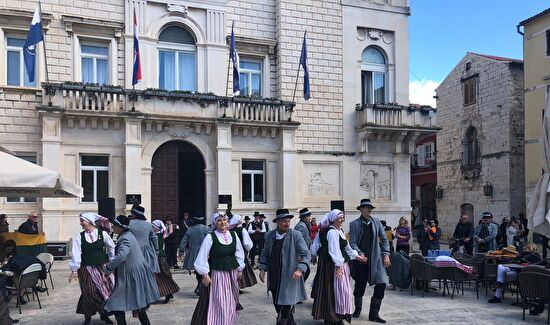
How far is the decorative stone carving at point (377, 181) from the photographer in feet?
73.9

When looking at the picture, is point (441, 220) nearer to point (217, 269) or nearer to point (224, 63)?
point (224, 63)

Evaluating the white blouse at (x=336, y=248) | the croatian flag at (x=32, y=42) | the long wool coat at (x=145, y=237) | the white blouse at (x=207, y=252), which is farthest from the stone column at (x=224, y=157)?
the white blouse at (x=207, y=252)

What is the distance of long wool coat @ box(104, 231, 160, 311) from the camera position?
7398mm

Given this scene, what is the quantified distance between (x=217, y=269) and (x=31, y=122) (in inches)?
550

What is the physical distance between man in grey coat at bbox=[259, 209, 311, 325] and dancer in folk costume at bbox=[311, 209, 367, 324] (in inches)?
20.6

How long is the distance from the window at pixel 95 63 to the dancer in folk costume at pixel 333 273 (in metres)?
14.0

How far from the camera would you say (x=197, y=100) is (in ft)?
64.1

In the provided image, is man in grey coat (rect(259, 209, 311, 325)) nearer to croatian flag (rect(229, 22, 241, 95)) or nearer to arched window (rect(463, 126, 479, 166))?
croatian flag (rect(229, 22, 241, 95))

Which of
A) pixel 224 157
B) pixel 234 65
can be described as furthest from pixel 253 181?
pixel 234 65

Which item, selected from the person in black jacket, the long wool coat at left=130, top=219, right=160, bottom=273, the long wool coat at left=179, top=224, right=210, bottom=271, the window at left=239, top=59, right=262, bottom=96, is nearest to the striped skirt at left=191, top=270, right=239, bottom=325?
the long wool coat at left=130, top=219, right=160, bottom=273

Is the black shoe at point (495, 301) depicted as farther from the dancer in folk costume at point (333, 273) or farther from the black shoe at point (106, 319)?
the black shoe at point (106, 319)

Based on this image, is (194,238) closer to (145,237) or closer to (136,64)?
(145,237)

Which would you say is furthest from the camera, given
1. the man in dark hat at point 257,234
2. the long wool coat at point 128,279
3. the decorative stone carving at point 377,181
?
the decorative stone carving at point 377,181

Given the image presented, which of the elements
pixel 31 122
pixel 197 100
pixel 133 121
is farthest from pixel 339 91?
pixel 31 122
